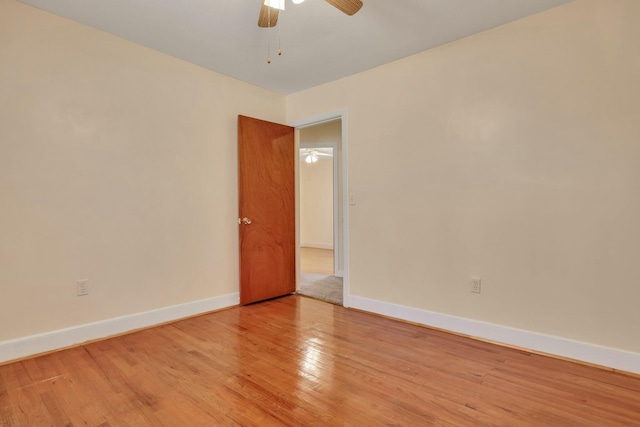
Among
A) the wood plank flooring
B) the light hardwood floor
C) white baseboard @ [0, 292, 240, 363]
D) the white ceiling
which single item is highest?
the white ceiling

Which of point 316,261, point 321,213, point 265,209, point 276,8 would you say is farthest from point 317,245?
point 276,8

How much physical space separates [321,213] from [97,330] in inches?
246

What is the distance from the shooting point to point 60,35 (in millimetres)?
2336

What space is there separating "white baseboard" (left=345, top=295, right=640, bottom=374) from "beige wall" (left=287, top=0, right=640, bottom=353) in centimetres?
5

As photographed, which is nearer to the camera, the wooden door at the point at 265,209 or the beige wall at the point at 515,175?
the beige wall at the point at 515,175

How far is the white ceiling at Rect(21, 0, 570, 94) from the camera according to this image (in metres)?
2.16

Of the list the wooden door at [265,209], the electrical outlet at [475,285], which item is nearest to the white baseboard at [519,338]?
the electrical outlet at [475,285]

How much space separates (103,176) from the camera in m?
2.54

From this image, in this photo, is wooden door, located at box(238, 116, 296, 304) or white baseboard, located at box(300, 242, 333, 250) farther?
white baseboard, located at box(300, 242, 333, 250)

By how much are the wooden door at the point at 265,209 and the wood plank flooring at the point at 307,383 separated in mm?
970

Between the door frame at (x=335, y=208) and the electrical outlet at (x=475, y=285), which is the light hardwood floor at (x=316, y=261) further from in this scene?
the electrical outlet at (x=475, y=285)

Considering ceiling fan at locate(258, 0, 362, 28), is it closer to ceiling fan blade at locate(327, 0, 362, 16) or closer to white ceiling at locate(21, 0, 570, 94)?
ceiling fan blade at locate(327, 0, 362, 16)

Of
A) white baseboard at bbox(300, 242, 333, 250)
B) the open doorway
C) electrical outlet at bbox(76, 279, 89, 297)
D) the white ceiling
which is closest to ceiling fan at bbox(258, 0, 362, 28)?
the white ceiling

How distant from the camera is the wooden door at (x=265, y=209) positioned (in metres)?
3.41
